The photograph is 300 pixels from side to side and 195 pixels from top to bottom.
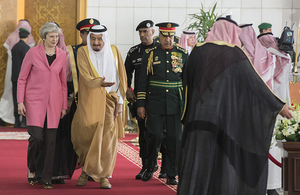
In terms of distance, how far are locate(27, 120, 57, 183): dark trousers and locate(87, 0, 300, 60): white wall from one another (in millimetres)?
6624

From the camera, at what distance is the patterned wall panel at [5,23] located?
1055 centimetres

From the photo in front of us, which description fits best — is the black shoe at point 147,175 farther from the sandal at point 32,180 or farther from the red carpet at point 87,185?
the sandal at point 32,180

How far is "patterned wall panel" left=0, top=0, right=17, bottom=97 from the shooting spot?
1055cm

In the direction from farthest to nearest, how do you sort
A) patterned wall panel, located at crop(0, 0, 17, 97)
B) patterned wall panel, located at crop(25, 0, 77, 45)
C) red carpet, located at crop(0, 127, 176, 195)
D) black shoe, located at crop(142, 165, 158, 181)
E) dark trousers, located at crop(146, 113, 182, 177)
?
patterned wall panel, located at crop(25, 0, 77, 45)
patterned wall panel, located at crop(0, 0, 17, 97)
black shoe, located at crop(142, 165, 158, 181)
dark trousers, located at crop(146, 113, 182, 177)
red carpet, located at crop(0, 127, 176, 195)

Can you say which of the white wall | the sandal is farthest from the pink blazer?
the white wall

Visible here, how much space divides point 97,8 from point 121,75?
21.9ft

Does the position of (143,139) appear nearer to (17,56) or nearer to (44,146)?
(44,146)

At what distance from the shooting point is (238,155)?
11.2 feet

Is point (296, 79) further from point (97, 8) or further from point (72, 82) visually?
point (97, 8)

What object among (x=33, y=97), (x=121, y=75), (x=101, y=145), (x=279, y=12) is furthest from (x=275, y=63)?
(x=279, y=12)

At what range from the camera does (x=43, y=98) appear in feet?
15.1

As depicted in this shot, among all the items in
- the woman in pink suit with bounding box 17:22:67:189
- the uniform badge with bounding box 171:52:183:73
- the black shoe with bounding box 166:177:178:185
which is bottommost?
the black shoe with bounding box 166:177:178:185

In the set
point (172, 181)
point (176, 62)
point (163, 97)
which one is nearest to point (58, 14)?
point (176, 62)

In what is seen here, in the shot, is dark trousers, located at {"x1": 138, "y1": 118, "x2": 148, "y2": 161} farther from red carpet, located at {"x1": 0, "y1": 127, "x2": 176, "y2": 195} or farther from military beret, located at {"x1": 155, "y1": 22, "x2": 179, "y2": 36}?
military beret, located at {"x1": 155, "y1": 22, "x2": 179, "y2": 36}
